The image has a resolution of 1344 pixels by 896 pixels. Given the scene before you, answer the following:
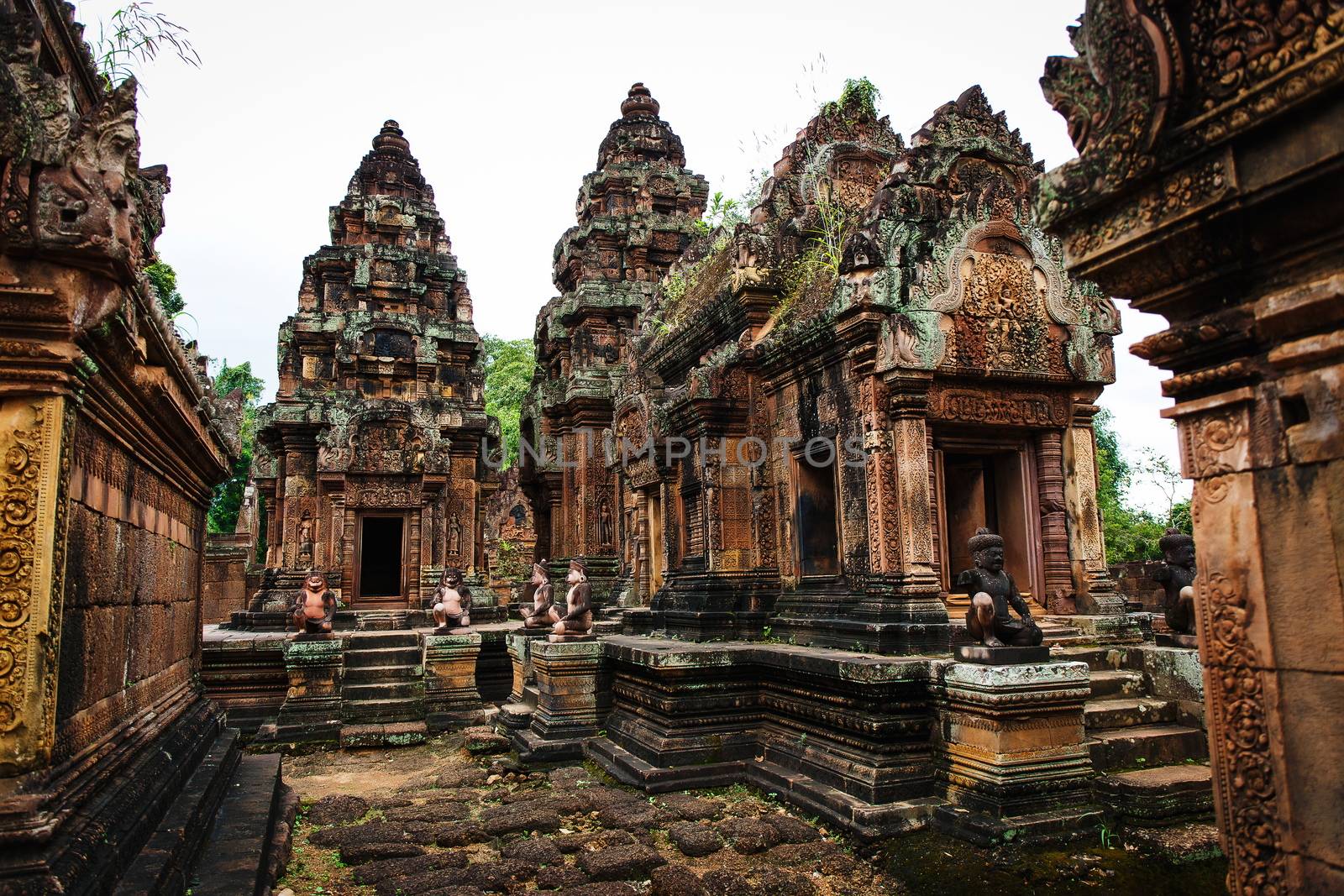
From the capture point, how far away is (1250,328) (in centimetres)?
227

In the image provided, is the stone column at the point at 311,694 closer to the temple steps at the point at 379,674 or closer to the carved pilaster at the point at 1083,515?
the temple steps at the point at 379,674

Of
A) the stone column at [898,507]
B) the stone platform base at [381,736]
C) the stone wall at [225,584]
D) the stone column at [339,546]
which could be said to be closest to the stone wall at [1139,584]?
the stone column at [898,507]

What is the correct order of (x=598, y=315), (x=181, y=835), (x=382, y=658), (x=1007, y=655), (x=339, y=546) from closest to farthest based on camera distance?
(x=181, y=835) < (x=1007, y=655) < (x=382, y=658) < (x=339, y=546) < (x=598, y=315)

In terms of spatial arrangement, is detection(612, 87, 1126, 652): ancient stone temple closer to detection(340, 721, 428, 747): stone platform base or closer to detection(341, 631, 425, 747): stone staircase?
detection(340, 721, 428, 747): stone platform base

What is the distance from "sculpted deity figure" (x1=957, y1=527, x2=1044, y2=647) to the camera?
5656 millimetres

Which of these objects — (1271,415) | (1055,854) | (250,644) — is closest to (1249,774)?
(1271,415)

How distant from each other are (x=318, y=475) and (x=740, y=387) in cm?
911

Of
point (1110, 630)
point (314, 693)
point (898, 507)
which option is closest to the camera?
point (898, 507)

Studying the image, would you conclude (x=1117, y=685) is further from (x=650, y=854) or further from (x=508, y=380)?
(x=508, y=380)

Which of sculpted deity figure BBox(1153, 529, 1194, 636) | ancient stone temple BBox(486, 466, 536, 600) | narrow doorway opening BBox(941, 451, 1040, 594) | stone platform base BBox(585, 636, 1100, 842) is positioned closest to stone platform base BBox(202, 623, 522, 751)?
stone platform base BBox(585, 636, 1100, 842)

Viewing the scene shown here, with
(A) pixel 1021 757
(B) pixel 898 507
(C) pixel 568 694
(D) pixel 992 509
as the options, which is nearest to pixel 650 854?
(A) pixel 1021 757

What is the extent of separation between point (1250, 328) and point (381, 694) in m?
10.9

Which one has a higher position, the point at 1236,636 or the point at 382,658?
the point at 1236,636

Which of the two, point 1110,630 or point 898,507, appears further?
point 1110,630
